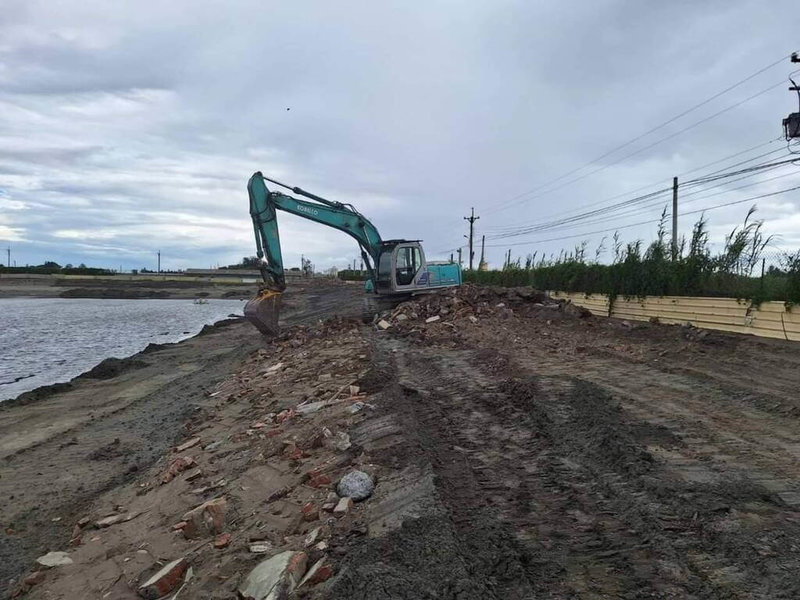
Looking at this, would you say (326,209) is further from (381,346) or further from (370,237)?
(381,346)

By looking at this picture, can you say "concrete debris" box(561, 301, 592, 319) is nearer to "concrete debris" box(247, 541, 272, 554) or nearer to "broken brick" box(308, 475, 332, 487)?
"broken brick" box(308, 475, 332, 487)

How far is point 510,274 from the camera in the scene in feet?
101

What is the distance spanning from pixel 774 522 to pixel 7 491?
8.61 meters

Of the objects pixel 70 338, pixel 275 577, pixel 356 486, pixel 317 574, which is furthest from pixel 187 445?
pixel 70 338

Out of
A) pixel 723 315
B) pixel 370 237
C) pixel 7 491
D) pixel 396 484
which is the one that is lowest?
pixel 7 491

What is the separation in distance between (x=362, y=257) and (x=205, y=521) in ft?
51.6

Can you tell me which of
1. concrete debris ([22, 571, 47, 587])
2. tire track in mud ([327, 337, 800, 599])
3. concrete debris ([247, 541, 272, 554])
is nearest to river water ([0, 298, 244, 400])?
concrete debris ([22, 571, 47, 587])

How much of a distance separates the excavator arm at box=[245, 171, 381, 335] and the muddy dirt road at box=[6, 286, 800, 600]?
5.93m

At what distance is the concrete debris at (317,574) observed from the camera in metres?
3.73

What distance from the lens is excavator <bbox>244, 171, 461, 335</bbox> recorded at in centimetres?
1703

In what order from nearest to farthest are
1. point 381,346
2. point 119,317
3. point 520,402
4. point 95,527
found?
point 95,527 < point 520,402 < point 381,346 < point 119,317

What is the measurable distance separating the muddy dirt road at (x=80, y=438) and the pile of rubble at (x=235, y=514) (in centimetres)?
48

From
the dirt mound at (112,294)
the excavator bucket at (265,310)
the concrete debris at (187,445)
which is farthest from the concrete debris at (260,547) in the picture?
the dirt mound at (112,294)

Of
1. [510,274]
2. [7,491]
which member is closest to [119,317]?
[510,274]
